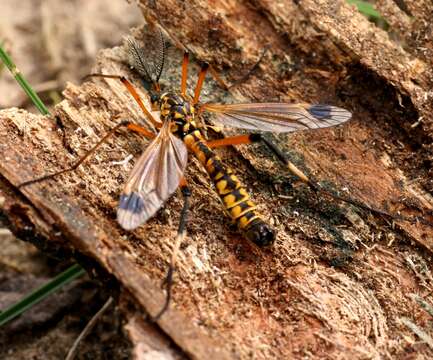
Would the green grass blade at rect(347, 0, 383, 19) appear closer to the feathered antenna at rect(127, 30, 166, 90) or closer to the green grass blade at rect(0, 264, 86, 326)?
the feathered antenna at rect(127, 30, 166, 90)

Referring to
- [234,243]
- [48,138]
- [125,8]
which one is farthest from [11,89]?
[234,243]

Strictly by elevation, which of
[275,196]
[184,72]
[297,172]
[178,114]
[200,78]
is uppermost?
[184,72]

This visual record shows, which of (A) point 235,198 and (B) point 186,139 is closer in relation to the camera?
(A) point 235,198

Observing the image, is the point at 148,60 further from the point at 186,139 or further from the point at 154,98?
the point at 186,139

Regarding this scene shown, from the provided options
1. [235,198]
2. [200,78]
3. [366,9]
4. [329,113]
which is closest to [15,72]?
[200,78]

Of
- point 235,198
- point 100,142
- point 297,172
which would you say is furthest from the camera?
point 297,172

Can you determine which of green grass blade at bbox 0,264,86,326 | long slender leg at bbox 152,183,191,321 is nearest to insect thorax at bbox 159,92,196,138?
long slender leg at bbox 152,183,191,321

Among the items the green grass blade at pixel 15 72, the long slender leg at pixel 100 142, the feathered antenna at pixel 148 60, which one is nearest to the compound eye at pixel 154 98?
the feathered antenna at pixel 148 60
